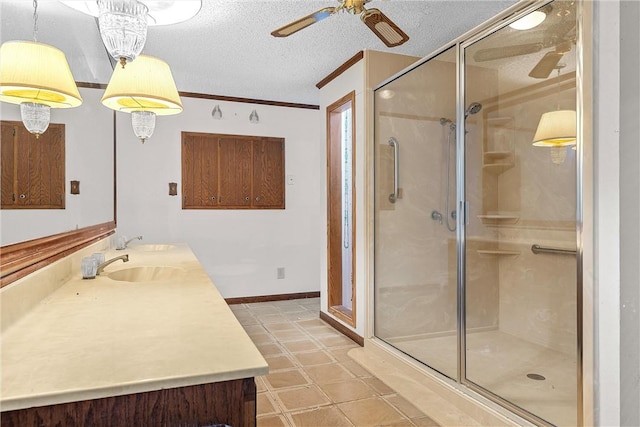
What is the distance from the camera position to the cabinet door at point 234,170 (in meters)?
4.88

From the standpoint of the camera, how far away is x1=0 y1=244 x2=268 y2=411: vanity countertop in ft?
2.60

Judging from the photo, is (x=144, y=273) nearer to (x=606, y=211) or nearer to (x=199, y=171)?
(x=606, y=211)

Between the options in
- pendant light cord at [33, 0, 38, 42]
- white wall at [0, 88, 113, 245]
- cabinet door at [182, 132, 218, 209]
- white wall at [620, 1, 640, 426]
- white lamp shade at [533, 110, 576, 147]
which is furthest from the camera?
cabinet door at [182, 132, 218, 209]

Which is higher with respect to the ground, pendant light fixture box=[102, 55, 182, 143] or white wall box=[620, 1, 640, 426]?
pendant light fixture box=[102, 55, 182, 143]

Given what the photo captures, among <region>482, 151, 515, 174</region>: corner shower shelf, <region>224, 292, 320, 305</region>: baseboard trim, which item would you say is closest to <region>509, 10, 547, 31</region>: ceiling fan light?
<region>482, 151, 515, 174</region>: corner shower shelf

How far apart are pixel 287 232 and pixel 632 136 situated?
395cm

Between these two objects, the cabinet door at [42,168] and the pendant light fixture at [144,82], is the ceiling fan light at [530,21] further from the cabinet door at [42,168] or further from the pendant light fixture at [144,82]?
the cabinet door at [42,168]

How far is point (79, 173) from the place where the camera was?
200 centimetres

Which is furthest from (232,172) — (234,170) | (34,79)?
(34,79)

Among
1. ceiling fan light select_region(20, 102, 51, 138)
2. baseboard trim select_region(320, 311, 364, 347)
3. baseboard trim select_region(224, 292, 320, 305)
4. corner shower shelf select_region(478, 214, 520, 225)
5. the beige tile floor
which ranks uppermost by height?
ceiling fan light select_region(20, 102, 51, 138)

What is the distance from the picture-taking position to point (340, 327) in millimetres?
3924

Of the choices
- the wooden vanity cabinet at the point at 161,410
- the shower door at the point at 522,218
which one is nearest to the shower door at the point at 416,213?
the shower door at the point at 522,218

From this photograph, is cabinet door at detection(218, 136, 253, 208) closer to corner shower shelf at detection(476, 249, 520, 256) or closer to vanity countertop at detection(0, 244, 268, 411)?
corner shower shelf at detection(476, 249, 520, 256)

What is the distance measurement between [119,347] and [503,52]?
9.14 ft
